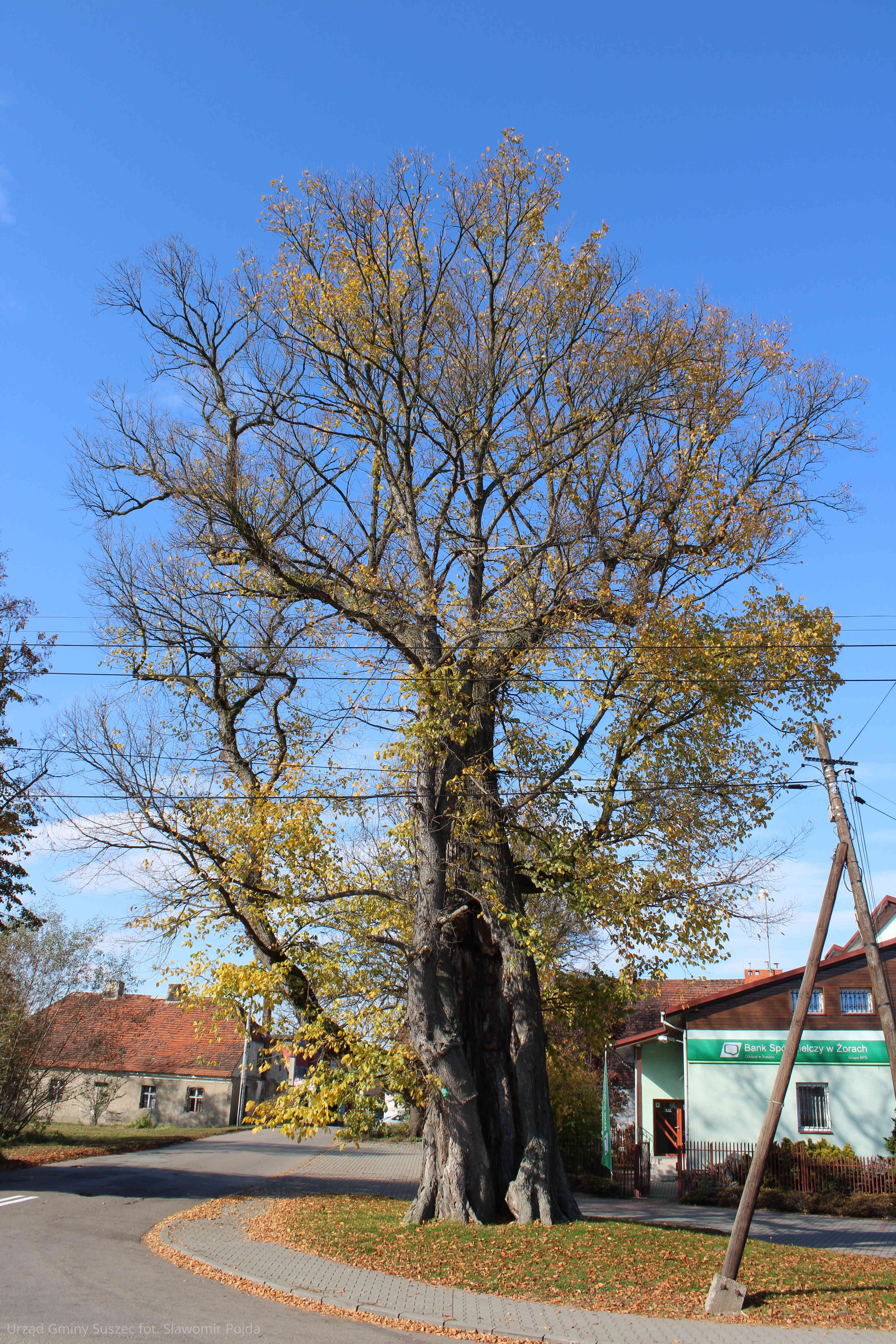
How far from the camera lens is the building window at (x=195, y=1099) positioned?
139ft

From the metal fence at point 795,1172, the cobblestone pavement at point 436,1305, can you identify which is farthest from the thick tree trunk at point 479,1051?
the metal fence at point 795,1172

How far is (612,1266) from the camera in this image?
10438 mm

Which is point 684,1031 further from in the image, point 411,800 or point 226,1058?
point 226,1058

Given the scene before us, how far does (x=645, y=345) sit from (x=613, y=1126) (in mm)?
27306

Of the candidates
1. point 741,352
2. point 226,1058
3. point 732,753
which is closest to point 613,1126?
point 226,1058

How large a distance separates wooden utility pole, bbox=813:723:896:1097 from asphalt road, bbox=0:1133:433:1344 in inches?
246

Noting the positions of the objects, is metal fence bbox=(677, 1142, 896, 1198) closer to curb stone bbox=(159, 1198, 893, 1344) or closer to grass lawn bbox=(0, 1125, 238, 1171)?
curb stone bbox=(159, 1198, 893, 1344)

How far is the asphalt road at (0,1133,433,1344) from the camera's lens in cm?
784

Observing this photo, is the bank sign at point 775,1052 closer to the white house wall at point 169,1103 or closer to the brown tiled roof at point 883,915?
the brown tiled roof at point 883,915

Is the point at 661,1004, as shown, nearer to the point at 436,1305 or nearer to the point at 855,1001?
the point at 855,1001

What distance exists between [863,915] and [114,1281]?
9.52 metres

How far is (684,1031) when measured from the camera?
24812 mm

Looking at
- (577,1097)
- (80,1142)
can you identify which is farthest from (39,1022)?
(577,1097)

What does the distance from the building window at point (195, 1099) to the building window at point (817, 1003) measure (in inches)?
1167
